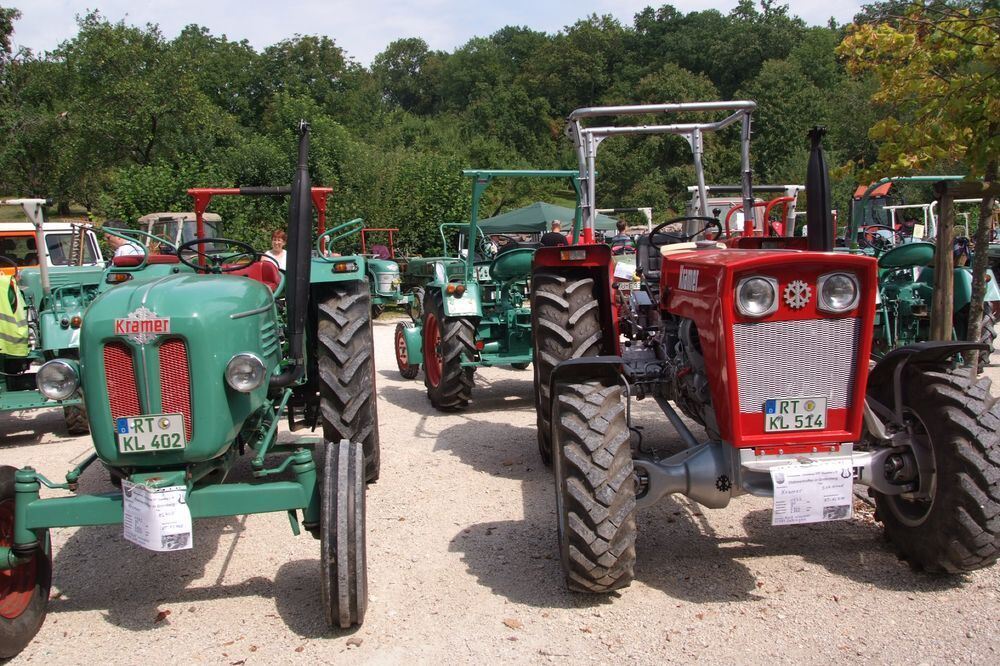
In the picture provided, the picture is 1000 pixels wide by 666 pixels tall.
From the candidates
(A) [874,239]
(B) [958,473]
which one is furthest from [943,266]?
(A) [874,239]

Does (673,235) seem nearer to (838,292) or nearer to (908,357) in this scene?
(908,357)

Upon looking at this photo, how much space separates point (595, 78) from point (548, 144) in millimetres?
10777

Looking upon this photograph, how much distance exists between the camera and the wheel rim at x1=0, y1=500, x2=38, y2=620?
3.25 m

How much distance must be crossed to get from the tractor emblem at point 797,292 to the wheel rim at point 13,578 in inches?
125

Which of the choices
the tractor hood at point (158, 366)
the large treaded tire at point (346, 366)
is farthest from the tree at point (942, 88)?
the tractor hood at point (158, 366)

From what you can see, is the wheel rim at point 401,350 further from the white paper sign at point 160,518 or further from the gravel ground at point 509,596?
the white paper sign at point 160,518

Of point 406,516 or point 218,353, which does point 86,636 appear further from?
point 406,516

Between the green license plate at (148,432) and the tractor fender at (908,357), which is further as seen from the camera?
the tractor fender at (908,357)

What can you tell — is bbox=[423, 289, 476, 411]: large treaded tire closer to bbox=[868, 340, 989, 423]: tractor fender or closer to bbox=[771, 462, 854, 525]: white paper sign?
bbox=[868, 340, 989, 423]: tractor fender

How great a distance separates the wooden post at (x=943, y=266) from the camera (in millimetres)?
4988

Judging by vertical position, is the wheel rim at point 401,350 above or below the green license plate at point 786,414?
below

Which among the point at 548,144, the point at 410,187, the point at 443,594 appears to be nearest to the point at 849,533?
the point at 443,594

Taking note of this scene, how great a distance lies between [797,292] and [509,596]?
1765 millimetres

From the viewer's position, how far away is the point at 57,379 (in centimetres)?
316
